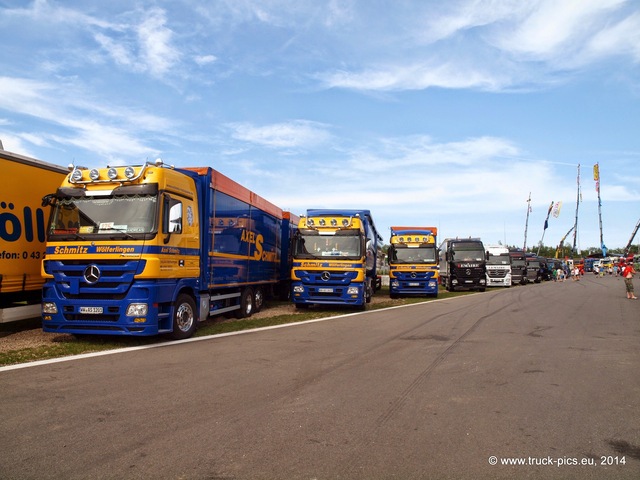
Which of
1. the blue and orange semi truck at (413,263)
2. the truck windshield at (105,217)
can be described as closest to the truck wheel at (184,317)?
the truck windshield at (105,217)

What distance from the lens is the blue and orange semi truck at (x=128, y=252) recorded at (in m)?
8.73

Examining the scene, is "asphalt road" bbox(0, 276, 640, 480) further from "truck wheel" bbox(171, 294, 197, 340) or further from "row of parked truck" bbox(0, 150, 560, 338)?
"row of parked truck" bbox(0, 150, 560, 338)

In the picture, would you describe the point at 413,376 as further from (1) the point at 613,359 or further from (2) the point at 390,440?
(1) the point at 613,359

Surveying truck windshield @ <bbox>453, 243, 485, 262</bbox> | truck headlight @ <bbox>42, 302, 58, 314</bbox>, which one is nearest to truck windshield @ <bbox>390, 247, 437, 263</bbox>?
truck windshield @ <bbox>453, 243, 485, 262</bbox>

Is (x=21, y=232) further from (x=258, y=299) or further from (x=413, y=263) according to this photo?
(x=413, y=263)

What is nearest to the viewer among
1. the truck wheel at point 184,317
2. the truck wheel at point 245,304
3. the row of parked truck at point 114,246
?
the row of parked truck at point 114,246

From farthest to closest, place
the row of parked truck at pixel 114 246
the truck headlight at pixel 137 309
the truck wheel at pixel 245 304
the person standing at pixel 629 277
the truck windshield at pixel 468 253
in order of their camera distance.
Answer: the truck windshield at pixel 468 253 < the person standing at pixel 629 277 < the truck wheel at pixel 245 304 < the row of parked truck at pixel 114 246 < the truck headlight at pixel 137 309

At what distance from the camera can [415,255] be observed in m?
23.0

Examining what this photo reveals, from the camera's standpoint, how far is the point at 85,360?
25.4 feet

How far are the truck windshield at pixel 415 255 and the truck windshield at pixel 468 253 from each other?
733cm

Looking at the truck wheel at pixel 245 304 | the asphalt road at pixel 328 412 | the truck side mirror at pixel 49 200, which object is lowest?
the asphalt road at pixel 328 412

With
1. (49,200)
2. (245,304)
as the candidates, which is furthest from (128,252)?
(245,304)

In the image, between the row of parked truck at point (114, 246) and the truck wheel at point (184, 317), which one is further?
the truck wheel at point (184, 317)

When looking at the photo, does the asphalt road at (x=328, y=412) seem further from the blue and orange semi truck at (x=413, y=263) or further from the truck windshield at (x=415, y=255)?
the truck windshield at (x=415, y=255)
